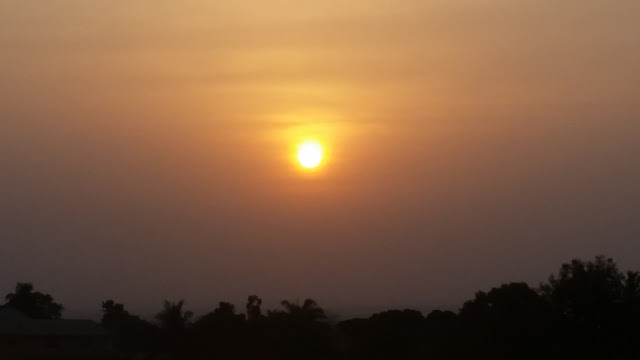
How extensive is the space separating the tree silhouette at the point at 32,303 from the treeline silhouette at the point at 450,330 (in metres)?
45.7

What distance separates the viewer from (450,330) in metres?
58.6

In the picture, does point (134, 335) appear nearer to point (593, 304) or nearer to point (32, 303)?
point (593, 304)

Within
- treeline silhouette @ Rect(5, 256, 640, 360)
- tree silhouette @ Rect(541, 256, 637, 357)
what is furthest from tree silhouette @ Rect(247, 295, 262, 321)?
tree silhouette @ Rect(541, 256, 637, 357)

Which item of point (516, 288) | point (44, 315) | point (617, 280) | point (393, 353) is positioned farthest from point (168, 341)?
point (44, 315)

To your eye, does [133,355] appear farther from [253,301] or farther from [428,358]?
[428,358]

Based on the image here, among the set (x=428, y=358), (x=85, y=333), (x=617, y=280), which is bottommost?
(x=428, y=358)

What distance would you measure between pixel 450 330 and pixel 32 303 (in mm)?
65215

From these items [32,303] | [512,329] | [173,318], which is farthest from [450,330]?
[32,303]

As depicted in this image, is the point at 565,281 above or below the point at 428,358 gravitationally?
Result: above

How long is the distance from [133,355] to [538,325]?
22867 millimetres

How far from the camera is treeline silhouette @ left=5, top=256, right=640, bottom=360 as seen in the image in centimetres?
5522

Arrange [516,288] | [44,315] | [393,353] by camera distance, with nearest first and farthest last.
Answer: [393,353] → [516,288] → [44,315]

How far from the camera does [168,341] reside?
67.3m

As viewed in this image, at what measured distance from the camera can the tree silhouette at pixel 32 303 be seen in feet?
374
